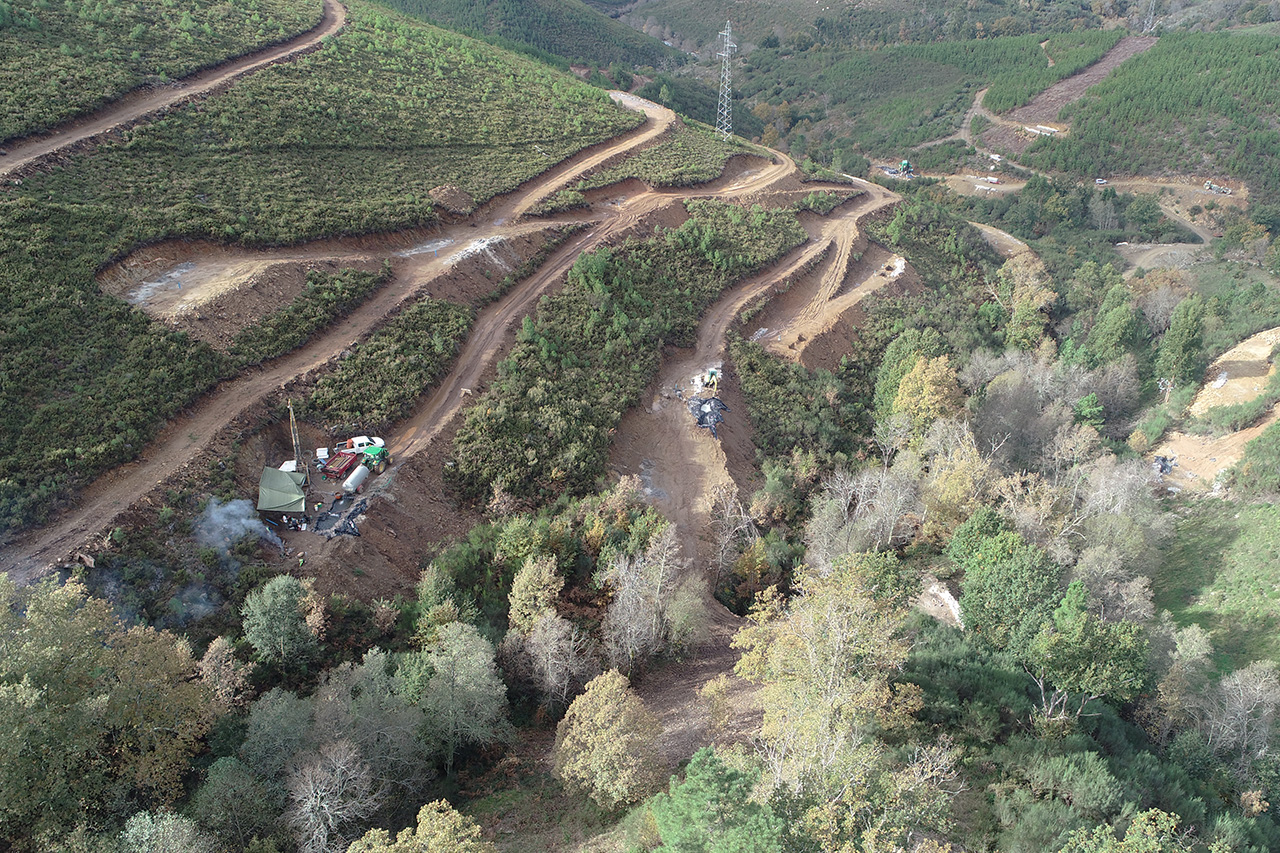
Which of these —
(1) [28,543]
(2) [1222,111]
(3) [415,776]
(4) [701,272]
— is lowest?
(3) [415,776]

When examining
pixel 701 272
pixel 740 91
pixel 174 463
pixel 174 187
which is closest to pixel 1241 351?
pixel 701 272

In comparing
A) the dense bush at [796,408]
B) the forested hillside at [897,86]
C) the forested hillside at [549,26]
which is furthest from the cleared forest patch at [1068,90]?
the dense bush at [796,408]

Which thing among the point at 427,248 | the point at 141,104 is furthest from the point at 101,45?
the point at 427,248

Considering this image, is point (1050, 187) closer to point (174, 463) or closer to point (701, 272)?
point (701, 272)

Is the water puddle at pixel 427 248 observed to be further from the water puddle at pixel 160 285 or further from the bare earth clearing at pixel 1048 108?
the bare earth clearing at pixel 1048 108

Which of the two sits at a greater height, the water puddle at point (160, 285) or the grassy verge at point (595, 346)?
the water puddle at point (160, 285)

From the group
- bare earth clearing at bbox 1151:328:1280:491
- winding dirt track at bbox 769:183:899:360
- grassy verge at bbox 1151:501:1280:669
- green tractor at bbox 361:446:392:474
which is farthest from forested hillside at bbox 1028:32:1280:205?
green tractor at bbox 361:446:392:474

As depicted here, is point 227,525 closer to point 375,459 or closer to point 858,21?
point 375,459
